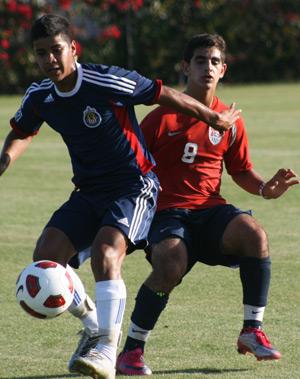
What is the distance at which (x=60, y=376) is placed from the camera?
5.96m

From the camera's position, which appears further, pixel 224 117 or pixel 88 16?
pixel 88 16

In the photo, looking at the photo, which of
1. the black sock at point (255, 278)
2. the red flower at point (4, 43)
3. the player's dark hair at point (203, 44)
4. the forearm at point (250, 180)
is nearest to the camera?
the black sock at point (255, 278)

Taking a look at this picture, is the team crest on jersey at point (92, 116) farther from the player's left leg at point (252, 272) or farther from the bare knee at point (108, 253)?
the player's left leg at point (252, 272)

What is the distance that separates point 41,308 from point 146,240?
2.41 ft

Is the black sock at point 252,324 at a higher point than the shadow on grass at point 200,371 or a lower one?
higher

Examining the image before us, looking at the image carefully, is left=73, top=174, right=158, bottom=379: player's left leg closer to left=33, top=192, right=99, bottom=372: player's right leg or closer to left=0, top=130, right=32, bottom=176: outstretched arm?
left=33, top=192, right=99, bottom=372: player's right leg

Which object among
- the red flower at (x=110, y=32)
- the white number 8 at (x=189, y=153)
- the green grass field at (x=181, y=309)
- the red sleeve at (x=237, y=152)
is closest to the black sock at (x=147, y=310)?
the green grass field at (x=181, y=309)

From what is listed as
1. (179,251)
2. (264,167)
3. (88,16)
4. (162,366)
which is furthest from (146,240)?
(88,16)

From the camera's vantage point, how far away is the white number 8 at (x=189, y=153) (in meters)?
6.66

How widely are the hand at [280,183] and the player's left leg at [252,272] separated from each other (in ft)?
1.22

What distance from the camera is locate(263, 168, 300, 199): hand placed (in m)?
6.68

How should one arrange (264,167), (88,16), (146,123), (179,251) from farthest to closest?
(88,16) → (264,167) → (146,123) → (179,251)

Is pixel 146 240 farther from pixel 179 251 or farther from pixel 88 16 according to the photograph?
pixel 88 16

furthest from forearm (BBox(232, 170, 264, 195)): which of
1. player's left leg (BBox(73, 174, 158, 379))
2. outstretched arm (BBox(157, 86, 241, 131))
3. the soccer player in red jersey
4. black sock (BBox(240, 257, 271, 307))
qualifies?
player's left leg (BBox(73, 174, 158, 379))
